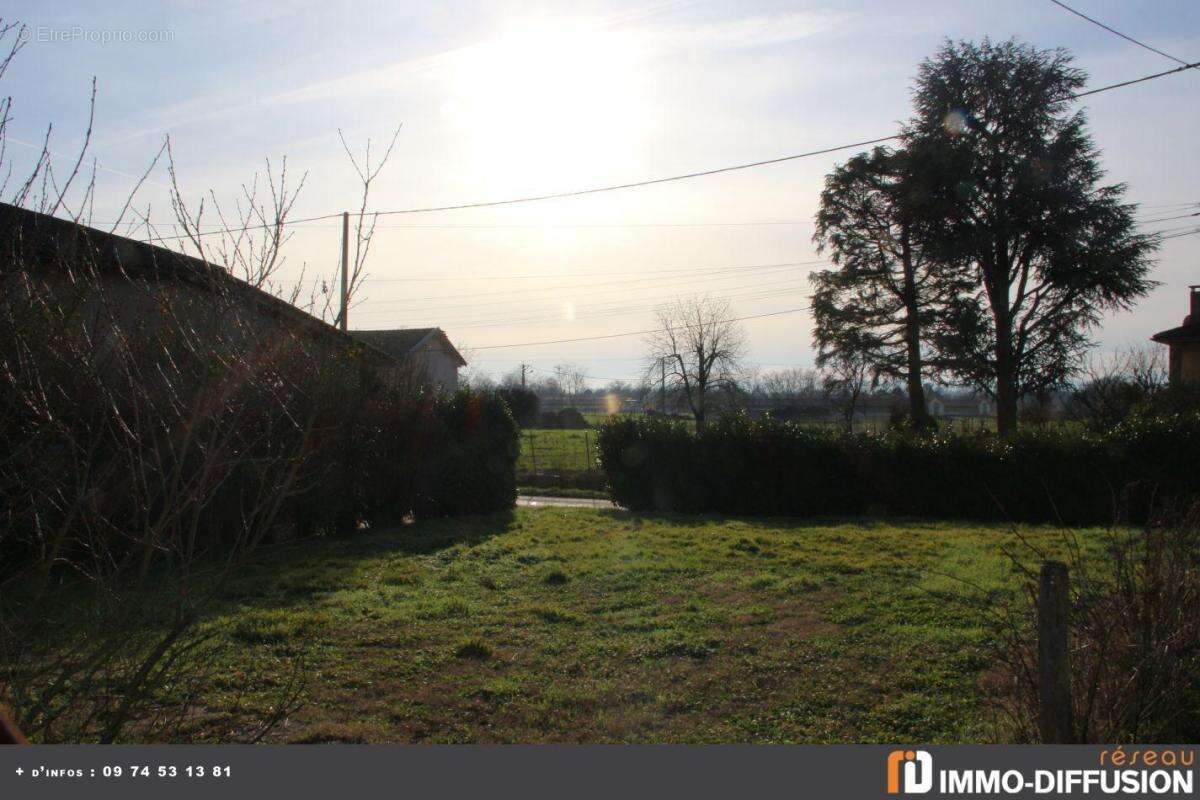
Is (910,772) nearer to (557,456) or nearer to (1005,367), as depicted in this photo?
(1005,367)

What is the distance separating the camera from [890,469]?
57.1ft

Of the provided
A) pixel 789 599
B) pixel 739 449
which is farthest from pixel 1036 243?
pixel 789 599

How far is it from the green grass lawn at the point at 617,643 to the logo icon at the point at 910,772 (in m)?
1.20

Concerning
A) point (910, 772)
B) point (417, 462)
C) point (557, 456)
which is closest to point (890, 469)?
point (417, 462)

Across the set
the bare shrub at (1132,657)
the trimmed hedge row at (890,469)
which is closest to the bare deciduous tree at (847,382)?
the trimmed hedge row at (890,469)

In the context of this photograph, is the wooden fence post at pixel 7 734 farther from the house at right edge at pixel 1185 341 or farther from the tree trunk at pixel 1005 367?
the house at right edge at pixel 1185 341

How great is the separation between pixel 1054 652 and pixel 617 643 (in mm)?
3482

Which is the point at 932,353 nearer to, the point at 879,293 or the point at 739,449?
the point at 879,293

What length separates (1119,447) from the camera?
632 inches

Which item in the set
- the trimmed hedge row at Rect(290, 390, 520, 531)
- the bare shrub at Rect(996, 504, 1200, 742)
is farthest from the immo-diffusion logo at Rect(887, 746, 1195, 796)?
the trimmed hedge row at Rect(290, 390, 520, 531)

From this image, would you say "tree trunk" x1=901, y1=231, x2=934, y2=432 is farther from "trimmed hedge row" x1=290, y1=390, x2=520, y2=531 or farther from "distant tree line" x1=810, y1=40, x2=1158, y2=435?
"trimmed hedge row" x1=290, y1=390, x2=520, y2=531

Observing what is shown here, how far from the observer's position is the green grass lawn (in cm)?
485

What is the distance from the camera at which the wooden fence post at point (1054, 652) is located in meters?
3.54

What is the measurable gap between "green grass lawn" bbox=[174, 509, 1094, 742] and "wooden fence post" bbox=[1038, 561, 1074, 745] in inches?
35.0
